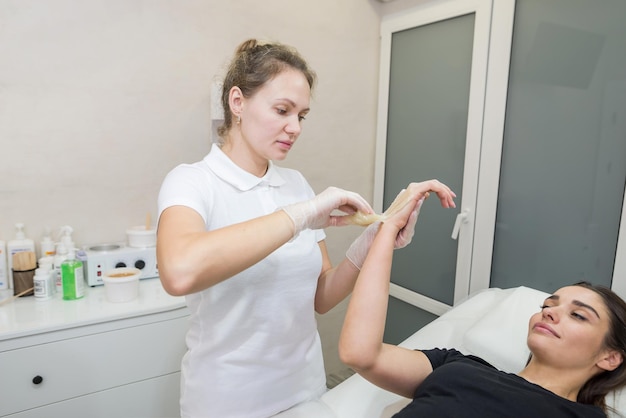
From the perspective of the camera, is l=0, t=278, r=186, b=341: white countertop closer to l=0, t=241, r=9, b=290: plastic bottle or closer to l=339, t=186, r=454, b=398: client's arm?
l=0, t=241, r=9, b=290: plastic bottle

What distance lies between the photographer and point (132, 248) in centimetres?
181

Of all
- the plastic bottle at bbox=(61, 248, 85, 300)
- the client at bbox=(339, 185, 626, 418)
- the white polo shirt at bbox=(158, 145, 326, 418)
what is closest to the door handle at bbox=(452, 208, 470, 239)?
the client at bbox=(339, 185, 626, 418)

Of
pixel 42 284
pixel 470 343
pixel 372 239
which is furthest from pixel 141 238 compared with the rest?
pixel 470 343

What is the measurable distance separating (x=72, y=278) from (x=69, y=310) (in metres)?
0.13

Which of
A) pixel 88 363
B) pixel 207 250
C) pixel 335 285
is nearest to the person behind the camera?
pixel 207 250

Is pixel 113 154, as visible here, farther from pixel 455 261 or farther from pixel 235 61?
pixel 455 261

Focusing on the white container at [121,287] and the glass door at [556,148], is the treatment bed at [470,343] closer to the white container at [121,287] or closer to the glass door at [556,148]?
the glass door at [556,148]

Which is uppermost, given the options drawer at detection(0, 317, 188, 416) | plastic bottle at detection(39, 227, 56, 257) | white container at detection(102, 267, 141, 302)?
plastic bottle at detection(39, 227, 56, 257)

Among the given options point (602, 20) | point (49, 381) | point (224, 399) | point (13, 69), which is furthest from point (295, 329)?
point (602, 20)

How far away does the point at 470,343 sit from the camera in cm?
147

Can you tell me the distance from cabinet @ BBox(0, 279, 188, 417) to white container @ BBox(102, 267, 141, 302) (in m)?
0.03

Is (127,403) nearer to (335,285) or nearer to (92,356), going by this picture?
(92,356)

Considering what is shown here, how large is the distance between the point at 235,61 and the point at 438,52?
1.37 m

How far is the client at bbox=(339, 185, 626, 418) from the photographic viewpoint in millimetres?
1029
